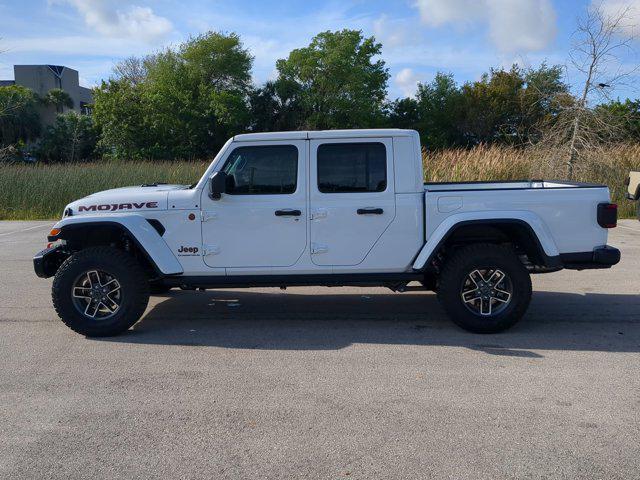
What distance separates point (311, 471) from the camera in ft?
11.5

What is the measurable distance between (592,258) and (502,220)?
1.00 m

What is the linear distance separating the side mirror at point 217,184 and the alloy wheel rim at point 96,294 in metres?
1.37

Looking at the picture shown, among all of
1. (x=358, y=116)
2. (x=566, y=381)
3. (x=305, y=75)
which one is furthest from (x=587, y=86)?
(x=305, y=75)

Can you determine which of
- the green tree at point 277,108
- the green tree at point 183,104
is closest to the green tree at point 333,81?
the green tree at point 277,108

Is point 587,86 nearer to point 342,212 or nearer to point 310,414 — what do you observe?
point 342,212

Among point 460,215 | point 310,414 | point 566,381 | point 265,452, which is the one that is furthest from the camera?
point 460,215

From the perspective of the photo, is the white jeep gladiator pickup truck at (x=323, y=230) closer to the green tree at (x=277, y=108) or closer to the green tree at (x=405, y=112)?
the green tree at (x=277, y=108)

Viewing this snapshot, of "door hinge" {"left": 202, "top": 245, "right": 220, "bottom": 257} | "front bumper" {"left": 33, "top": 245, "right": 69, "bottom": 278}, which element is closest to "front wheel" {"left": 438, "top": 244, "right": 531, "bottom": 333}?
"door hinge" {"left": 202, "top": 245, "right": 220, "bottom": 257}

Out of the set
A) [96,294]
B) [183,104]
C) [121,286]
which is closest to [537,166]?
[121,286]

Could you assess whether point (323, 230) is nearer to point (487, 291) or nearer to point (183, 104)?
point (487, 291)

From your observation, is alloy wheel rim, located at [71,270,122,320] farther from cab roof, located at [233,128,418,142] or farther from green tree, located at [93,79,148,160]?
green tree, located at [93,79,148,160]

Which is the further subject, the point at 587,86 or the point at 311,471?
the point at 587,86

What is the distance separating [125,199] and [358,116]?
113 feet

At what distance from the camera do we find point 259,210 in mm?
6051
